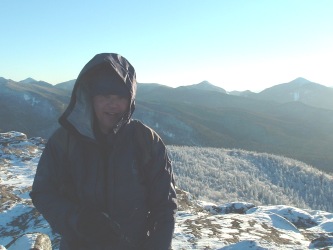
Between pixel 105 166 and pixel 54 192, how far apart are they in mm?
532

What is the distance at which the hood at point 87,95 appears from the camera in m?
3.25

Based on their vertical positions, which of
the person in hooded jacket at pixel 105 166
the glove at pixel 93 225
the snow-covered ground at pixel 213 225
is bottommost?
the snow-covered ground at pixel 213 225

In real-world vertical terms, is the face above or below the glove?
above

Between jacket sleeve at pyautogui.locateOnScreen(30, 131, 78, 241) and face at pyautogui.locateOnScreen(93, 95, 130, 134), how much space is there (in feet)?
1.40

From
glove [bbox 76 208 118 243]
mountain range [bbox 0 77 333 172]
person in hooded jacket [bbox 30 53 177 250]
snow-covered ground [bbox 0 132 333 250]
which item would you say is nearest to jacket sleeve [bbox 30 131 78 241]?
person in hooded jacket [bbox 30 53 177 250]

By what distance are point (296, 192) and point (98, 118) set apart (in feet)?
141

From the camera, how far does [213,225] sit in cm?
1212

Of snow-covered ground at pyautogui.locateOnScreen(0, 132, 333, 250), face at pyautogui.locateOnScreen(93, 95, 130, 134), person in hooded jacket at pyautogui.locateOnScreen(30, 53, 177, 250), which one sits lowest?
snow-covered ground at pyautogui.locateOnScreen(0, 132, 333, 250)

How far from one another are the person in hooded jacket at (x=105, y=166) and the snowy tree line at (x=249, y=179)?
2781 centimetres

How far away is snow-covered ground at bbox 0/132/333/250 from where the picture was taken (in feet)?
31.9

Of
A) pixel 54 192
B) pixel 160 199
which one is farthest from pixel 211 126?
pixel 54 192

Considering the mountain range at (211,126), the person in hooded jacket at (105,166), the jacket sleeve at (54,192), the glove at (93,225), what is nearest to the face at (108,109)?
the person in hooded jacket at (105,166)

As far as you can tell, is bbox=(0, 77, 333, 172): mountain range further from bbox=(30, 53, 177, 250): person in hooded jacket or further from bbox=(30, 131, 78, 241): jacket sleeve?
bbox=(30, 131, 78, 241): jacket sleeve

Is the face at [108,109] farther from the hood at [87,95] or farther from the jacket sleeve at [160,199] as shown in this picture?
the jacket sleeve at [160,199]
